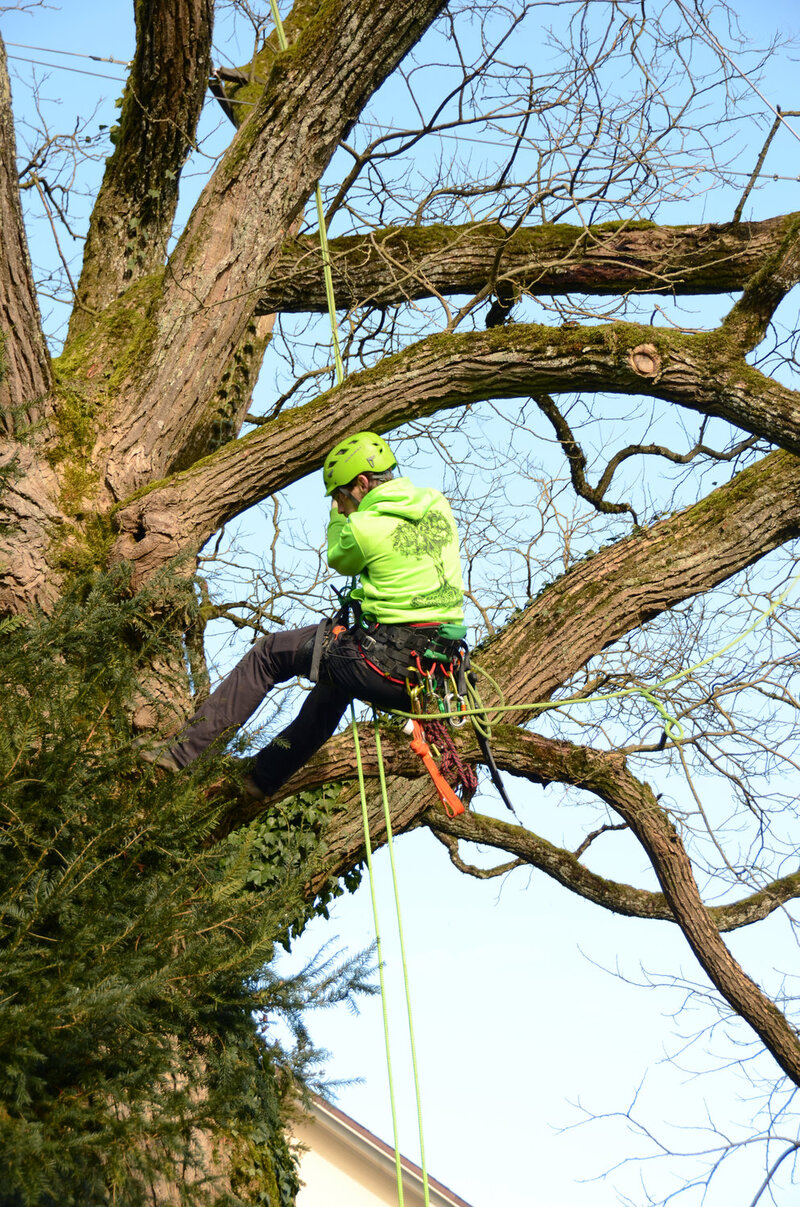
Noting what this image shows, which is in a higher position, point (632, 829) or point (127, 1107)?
point (632, 829)

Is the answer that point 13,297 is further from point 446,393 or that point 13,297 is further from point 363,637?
point 363,637

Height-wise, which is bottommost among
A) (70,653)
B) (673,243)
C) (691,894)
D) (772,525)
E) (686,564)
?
(70,653)

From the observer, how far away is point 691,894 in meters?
6.73

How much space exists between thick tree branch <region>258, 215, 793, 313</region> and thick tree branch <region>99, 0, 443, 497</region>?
1.22m

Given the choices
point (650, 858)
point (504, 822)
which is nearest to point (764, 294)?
point (650, 858)

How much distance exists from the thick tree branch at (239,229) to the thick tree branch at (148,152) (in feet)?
3.67

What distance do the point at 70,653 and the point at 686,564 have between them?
3402 mm

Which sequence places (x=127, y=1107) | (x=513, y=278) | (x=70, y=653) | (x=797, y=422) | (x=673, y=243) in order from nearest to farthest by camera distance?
1. (x=127, y=1107)
2. (x=70, y=653)
3. (x=797, y=422)
4. (x=513, y=278)
5. (x=673, y=243)

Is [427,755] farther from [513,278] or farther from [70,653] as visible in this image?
[513,278]

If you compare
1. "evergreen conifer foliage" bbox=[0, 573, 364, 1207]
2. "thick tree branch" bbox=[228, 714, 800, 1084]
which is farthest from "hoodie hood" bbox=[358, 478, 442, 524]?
"thick tree branch" bbox=[228, 714, 800, 1084]

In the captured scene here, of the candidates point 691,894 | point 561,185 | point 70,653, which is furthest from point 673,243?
point 70,653

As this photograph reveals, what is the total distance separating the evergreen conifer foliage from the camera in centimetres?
369

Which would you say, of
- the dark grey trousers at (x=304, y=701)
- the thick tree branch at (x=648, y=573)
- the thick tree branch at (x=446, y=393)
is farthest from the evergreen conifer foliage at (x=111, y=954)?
the thick tree branch at (x=648, y=573)

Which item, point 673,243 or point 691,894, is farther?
point 673,243
